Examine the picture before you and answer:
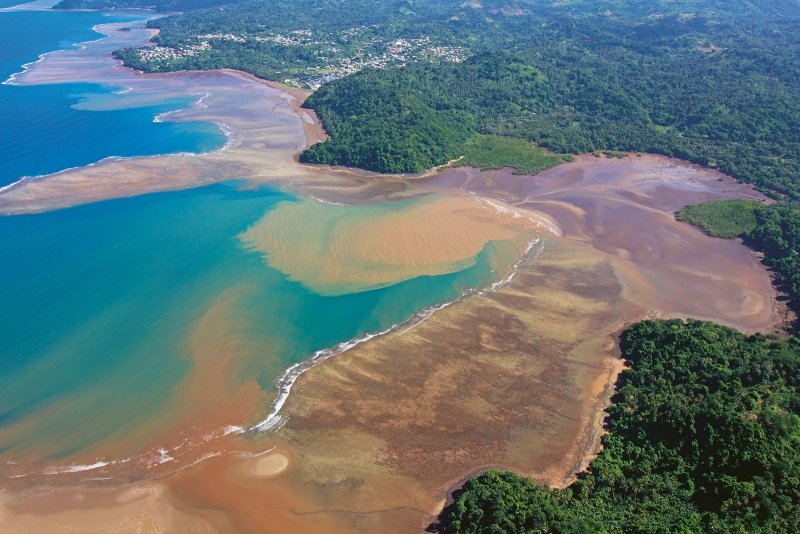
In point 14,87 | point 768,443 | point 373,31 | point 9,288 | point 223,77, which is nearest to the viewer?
point 768,443

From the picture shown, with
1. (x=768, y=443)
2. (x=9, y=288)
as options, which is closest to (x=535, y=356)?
(x=768, y=443)

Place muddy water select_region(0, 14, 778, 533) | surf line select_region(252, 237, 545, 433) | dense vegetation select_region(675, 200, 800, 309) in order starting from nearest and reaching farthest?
muddy water select_region(0, 14, 778, 533) → surf line select_region(252, 237, 545, 433) → dense vegetation select_region(675, 200, 800, 309)

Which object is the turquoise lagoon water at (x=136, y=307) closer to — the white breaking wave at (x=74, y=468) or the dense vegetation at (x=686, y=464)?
the white breaking wave at (x=74, y=468)

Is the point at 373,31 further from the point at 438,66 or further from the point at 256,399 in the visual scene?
the point at 256,399

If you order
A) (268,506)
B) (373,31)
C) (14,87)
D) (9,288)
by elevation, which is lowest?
(268,506)

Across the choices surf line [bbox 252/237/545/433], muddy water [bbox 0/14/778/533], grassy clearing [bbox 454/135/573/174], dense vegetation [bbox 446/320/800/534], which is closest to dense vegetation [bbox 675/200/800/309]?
muddy water [bbox 0/14/778/533]

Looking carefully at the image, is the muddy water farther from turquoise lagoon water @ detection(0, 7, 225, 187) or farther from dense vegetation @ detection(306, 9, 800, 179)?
dense vegetation @ detection(306, 9, 800, 179)
